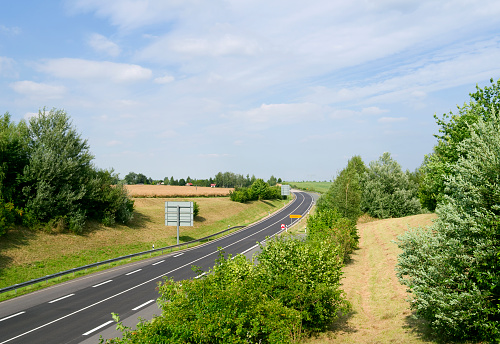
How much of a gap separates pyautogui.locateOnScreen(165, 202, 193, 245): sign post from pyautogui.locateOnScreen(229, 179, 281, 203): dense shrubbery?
137 feet

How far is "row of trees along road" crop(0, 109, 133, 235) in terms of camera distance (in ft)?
107

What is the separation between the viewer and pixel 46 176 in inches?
1335

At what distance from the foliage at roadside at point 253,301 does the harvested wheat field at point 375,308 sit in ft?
4.30

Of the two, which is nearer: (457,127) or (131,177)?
(457,127)

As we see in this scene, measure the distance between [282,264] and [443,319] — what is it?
5.21 meters

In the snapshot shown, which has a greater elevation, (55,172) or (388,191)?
(55,172)

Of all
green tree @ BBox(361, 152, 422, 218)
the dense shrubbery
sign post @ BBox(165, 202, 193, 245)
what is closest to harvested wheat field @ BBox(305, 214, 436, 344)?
sign post @ BBox(165, 202, 193, 245)

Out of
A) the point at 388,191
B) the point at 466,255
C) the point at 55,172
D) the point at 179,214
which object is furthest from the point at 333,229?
the point at 388,191

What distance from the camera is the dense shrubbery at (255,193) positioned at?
82438 millimetres

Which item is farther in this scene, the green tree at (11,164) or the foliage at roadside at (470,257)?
the green tree at (11,164)

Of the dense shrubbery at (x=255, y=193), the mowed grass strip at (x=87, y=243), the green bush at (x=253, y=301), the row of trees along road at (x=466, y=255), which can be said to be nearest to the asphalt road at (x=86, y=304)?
the green bush at (x=253, y=301)

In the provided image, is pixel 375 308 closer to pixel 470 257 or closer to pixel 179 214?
pixel 470 257

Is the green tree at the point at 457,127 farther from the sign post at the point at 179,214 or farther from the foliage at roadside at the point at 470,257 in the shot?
the sign post at the point at 179,214

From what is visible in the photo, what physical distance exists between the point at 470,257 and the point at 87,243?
114 feet
